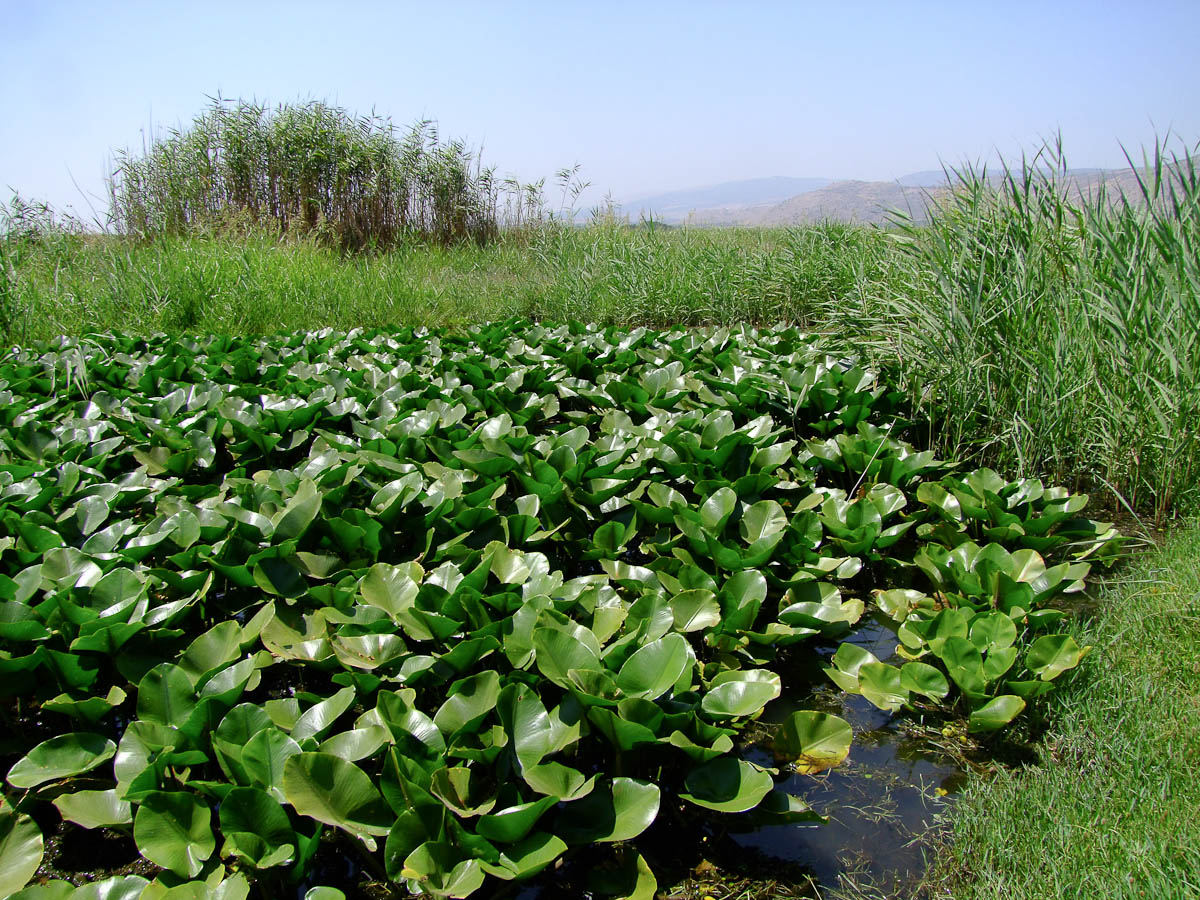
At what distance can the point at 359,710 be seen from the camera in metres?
1.86

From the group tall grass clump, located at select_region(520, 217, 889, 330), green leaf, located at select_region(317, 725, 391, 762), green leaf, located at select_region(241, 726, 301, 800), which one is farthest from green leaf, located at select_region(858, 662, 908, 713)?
tall grass clump, located at select_region(520, 217, 889, 330)

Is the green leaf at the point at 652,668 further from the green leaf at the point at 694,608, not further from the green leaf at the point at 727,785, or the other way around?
the green leaf at the point at 694,608

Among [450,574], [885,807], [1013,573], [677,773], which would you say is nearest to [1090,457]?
[1013,573]

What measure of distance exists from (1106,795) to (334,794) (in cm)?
152

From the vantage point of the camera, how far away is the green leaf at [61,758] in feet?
4.76

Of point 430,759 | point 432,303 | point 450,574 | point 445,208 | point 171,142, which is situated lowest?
point 430,759

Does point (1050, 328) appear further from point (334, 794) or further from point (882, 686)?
point (334, 794)

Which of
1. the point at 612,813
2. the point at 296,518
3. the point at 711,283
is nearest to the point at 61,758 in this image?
the point at 296,518

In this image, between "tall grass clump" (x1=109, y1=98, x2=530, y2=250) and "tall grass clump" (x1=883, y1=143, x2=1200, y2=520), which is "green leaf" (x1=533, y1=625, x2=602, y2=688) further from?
"tall grass clump" (x1=109, y1=98, x2=530, y2=250)

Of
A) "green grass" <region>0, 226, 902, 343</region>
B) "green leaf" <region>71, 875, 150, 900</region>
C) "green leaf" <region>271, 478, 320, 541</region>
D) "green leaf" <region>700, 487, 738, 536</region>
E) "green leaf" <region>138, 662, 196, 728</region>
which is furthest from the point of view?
"green grass" <region>0, 226, 902, 343</region>

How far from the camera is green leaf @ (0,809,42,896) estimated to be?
4.19 feet

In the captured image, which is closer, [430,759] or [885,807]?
[430,759]

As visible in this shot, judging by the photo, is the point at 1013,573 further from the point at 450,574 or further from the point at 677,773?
the point at 450,574

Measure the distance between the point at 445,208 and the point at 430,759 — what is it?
993cm
